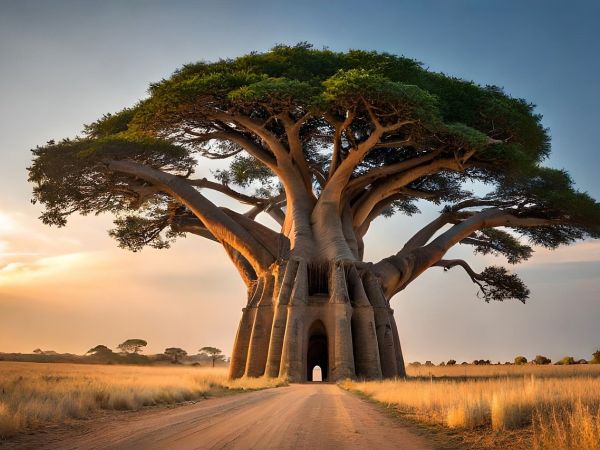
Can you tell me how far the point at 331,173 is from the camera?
32844 mm

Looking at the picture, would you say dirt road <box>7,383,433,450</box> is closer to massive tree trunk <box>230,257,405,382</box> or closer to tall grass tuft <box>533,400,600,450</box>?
tall grass tuft <box>533,400,600,450</box>

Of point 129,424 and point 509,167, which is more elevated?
point 509,167

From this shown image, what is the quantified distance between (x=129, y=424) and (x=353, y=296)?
21.2m

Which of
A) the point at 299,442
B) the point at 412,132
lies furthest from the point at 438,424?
the point at 412,132

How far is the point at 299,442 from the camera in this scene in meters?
7.34

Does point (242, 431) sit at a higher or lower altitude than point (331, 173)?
lower

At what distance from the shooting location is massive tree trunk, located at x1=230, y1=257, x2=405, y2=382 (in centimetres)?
2681

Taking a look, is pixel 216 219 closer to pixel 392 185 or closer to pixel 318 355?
pixel 392 185

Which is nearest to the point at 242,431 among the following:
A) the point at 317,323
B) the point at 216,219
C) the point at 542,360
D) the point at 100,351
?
the point at 317,323

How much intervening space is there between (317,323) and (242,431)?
2192 centimetres

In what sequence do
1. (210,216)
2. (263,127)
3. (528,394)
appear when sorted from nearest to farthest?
(528,394) < (263,127) < (210,216)

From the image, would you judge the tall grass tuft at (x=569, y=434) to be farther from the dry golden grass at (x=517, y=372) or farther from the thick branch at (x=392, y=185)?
the thick branch at (x=392, y=185)

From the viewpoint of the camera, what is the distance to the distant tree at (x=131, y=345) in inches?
3199

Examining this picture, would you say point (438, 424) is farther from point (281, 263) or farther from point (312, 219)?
point (312, 219)
